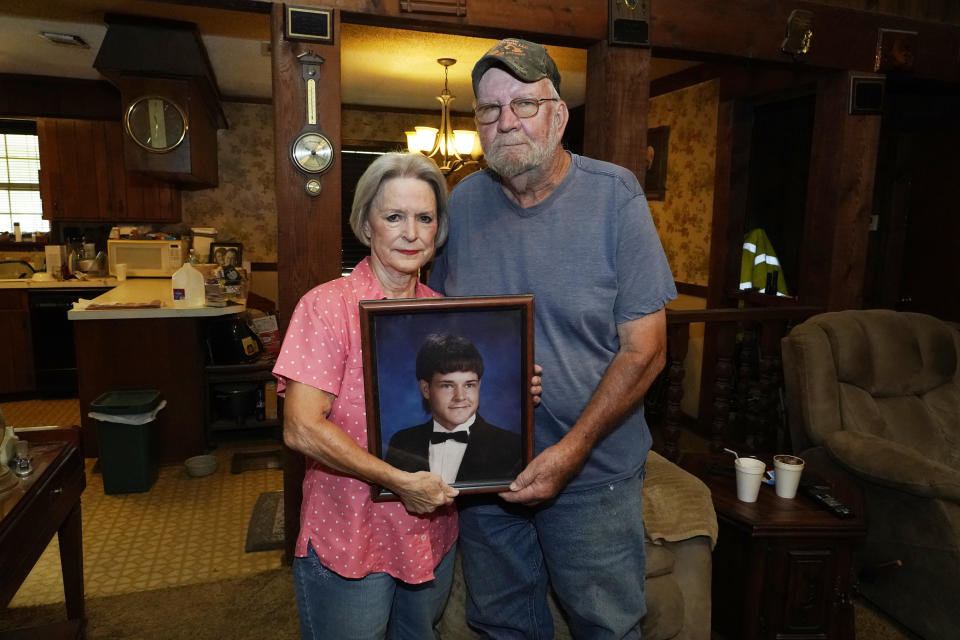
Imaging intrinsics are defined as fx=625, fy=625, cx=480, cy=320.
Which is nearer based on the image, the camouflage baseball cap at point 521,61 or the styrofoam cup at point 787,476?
the camouflage baseball cap at point 521,61

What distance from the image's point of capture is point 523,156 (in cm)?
130

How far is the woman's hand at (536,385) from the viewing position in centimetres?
129

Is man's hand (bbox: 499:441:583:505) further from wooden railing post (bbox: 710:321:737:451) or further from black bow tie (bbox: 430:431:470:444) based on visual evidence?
wooden railing post (bbox: 710:321:737:451)

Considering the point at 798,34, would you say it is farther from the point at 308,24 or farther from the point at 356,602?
the point at 356,602

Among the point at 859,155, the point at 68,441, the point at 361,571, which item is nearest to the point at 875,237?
the point at 859,155

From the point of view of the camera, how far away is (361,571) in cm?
127

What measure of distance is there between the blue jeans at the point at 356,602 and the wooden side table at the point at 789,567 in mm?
1166

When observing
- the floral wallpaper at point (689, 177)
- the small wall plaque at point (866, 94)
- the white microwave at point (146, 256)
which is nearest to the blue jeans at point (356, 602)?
the small wall plaque at point (866, 94)

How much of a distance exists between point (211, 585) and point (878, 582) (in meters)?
2.66

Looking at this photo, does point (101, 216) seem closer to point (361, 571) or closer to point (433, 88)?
point (433, 88)

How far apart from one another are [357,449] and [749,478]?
4.88ft

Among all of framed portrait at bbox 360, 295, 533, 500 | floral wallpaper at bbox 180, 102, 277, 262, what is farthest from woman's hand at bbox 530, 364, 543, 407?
floral wallpaper at bbox 180, 102, 277, 262

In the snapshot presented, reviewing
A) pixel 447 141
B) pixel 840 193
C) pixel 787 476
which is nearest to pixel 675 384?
pixel 787 476

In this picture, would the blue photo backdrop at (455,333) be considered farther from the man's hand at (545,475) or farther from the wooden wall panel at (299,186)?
the wooden wall panel at (299,186)
